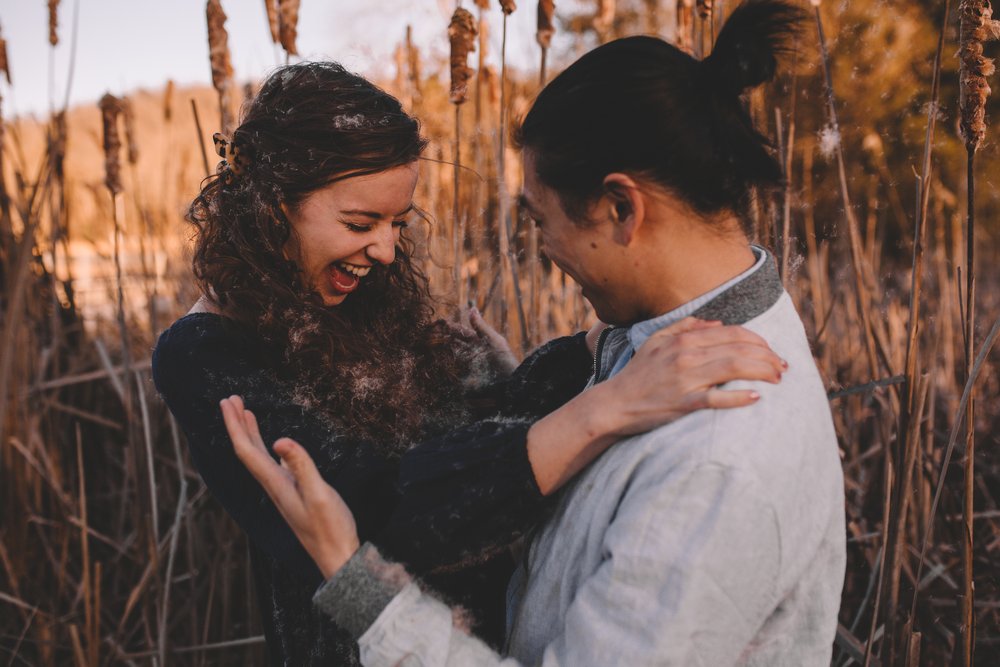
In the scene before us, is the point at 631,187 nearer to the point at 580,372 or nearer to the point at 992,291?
the point at 580,372

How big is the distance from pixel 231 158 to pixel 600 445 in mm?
940

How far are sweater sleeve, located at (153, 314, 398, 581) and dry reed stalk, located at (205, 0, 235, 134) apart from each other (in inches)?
29.0

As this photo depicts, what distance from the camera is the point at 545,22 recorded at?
165 centimetres

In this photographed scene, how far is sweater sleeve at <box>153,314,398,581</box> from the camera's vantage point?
3.49 feet

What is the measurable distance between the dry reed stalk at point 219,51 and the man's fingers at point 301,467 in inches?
43.1

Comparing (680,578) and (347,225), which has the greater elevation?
(347,225)

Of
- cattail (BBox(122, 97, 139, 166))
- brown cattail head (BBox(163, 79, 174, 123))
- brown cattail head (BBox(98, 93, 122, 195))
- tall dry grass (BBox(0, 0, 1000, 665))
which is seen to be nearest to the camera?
tall dry grass (BBox(0, 0, 1000, 665))

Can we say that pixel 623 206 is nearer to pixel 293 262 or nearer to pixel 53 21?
pixel 293 262

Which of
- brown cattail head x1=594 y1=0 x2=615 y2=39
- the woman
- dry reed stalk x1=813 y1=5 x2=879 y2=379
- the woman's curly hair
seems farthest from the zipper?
brown cattail head x1=594 y1=0 x2=615 y2=39

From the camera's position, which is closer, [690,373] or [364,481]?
[690,373]

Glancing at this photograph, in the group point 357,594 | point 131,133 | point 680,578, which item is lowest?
point 357,594

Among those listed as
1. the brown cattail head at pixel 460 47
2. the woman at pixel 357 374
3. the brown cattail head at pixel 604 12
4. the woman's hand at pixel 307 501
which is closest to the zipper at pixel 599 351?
the woman at pixel 357 374

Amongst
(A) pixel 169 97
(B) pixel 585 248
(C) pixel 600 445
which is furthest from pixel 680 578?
(A) pixel 169 97

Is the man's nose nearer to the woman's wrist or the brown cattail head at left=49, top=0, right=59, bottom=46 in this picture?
the woman's wrist
